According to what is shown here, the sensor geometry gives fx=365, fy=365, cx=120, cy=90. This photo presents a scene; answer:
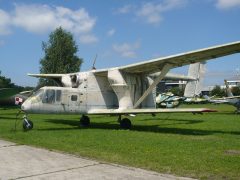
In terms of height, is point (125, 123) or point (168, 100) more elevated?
point (168, 100)

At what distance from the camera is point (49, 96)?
1714 centimetres

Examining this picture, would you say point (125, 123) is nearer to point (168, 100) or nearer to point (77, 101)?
point (77, 101)

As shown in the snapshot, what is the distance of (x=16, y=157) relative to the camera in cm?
937

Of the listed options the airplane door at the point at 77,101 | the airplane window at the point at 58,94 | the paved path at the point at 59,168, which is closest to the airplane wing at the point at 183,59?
the airplane door at the point at 77,101

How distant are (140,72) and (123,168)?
1092cm

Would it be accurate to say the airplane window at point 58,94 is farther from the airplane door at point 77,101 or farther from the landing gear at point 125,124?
the landing gear at point 125,124

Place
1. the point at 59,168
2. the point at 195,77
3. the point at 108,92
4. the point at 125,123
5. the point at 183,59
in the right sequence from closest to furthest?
the point at 59,168, the point at 183,59, the point at 125,123, the point at 108,92, the point at 195,77

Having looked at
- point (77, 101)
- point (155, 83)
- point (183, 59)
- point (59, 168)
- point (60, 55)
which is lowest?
point (59, 168)

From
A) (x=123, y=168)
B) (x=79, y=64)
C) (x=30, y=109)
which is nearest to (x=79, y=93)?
(x=30, y=109)

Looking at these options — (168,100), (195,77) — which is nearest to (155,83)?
(195,77)

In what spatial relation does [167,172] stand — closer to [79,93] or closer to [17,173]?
[17,173]

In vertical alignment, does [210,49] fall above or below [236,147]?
above

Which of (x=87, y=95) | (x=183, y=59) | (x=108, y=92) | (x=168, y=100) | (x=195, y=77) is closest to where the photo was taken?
(x=183, y=59)

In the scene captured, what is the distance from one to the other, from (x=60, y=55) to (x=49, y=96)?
151ft
